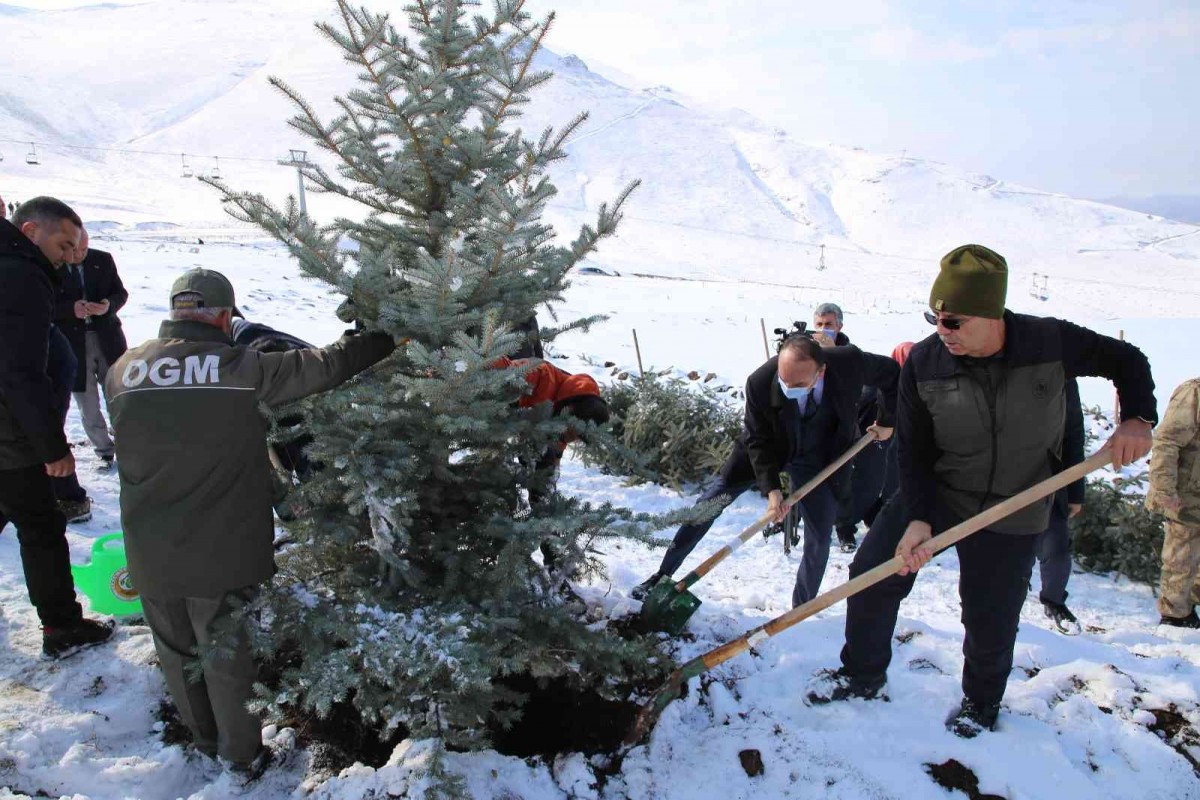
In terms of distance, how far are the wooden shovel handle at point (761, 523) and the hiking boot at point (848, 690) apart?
80 cm

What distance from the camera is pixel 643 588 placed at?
429cm

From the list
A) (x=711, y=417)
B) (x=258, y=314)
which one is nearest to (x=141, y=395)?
(x=711, y=417)

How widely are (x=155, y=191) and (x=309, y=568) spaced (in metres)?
49.4

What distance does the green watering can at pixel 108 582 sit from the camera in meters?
3.58

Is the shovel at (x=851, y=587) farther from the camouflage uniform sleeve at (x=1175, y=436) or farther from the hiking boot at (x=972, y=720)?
the camouflage uniform sleeve at (x=1175, y=436)

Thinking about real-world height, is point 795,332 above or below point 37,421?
above

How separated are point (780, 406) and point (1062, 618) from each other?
2.37 metres

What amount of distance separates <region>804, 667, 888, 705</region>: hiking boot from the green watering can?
Result: 10.8ft

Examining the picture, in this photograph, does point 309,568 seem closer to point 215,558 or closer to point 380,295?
point 215,558

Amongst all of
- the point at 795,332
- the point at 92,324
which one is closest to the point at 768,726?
the point at 795,332

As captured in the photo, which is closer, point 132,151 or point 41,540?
point 41,540

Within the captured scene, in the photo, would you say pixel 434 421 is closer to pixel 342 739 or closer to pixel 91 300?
pixel 342 739

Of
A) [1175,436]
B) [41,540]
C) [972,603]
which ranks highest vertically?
[1175,436]

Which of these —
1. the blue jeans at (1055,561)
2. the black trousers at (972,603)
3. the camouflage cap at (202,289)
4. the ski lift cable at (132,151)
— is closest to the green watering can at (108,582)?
the camouflage cap at (202,289)
